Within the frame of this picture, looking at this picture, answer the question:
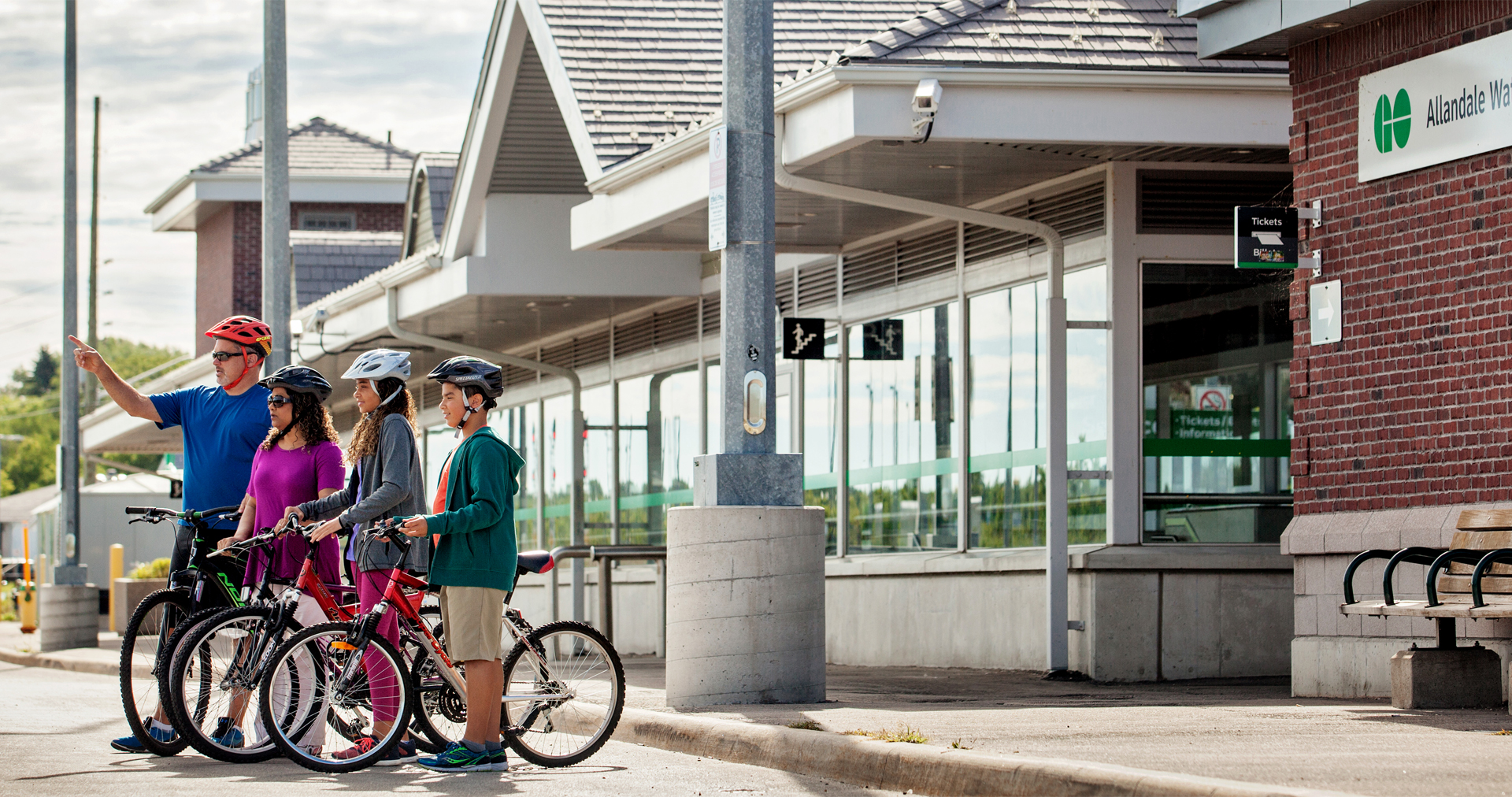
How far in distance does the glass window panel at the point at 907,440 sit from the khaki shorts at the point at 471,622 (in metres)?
7.39

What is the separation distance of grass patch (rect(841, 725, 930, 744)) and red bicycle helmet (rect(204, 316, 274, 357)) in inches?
136

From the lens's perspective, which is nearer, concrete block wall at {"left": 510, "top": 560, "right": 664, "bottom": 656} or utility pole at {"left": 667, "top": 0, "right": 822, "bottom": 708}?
utility pole at {"left": 667, "top": 0, "right": 822, "bottom": 708}

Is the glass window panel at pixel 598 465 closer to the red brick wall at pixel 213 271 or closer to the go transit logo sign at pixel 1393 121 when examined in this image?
the go transit logo sign at pixel 1393 121

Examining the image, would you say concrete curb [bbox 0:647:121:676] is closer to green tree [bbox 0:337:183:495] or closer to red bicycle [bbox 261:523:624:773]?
red bicycle [bbox 261:523:624:773]

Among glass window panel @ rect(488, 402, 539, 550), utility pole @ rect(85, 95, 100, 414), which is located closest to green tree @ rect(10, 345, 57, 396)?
utility pole @ rect(85, 95, 100, 414)

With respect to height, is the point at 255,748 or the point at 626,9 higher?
the point at 626,9

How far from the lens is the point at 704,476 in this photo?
10125 millimetres

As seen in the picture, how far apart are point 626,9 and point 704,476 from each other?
8.72m

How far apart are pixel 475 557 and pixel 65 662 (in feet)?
42.1

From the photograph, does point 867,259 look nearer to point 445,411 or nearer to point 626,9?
point 626,9

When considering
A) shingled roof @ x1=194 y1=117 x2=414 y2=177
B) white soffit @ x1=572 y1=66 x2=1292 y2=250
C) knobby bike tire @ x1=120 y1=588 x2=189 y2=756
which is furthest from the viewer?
shingled roof @ x1=194 y1=117 x2=414 y2=177

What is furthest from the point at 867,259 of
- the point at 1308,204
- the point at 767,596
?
the point at 767,596

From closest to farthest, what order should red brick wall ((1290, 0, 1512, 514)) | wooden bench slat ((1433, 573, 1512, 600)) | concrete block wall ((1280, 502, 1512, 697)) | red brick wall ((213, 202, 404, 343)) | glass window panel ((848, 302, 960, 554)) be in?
wooden bench slat ((1433, 573, 1512, 600)) < red brick wall ((1290, 0, 1512, 514)) < concrete block wall ((1280, 502, 1512, 697)) < glass window panel ((848, 302, 960, 554)) < red brick wall ((213, 202, 404, 343))

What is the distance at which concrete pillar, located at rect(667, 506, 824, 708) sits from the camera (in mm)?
9781
